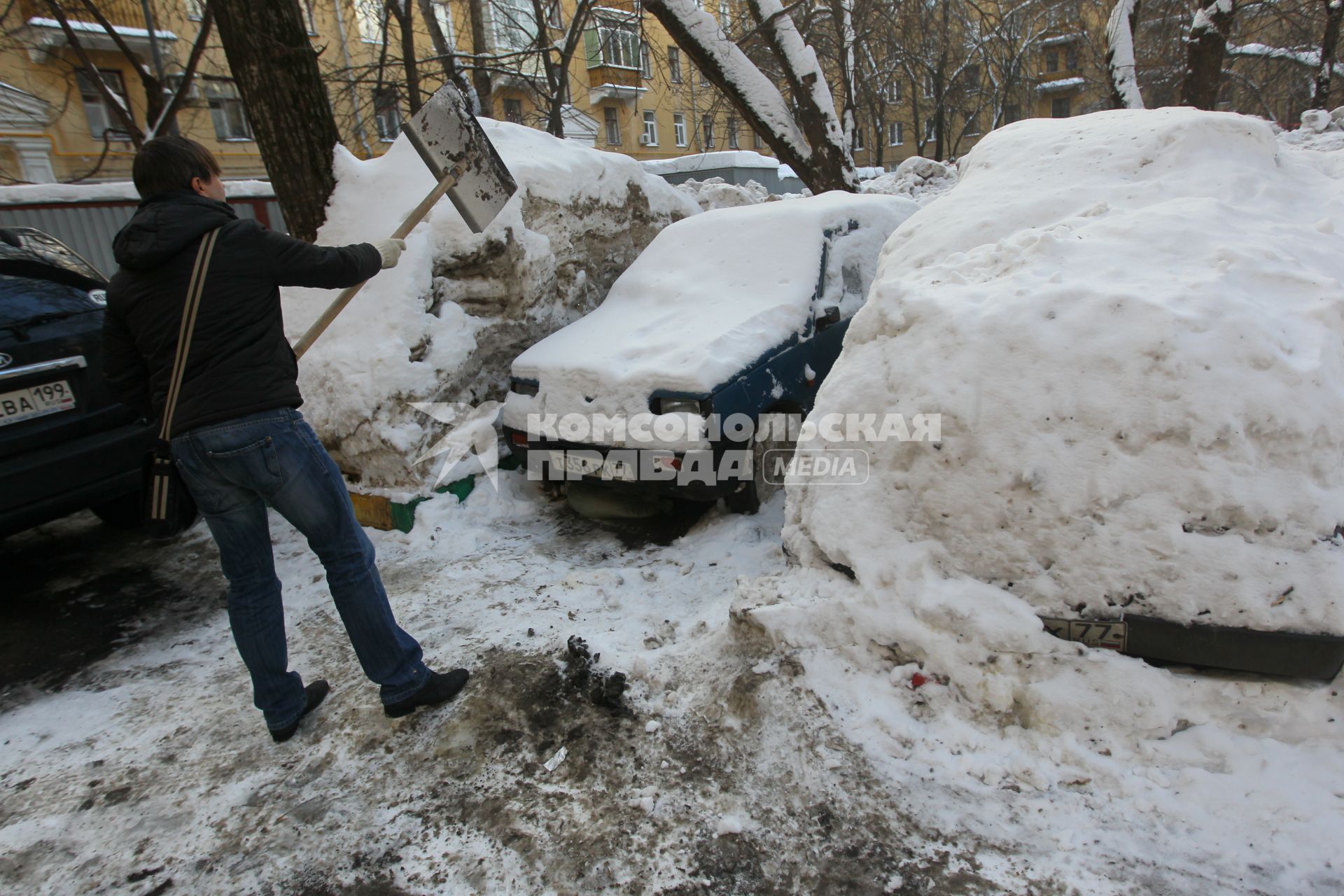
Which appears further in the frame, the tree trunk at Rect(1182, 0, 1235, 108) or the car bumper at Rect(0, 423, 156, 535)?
the tree trunk at Rect(1182, 0, 1235, 108)

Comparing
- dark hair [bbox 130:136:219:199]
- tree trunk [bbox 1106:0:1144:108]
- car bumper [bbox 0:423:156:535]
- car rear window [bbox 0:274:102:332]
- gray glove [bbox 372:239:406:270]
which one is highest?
tree trunk [bbox 1106:0:1144:108]

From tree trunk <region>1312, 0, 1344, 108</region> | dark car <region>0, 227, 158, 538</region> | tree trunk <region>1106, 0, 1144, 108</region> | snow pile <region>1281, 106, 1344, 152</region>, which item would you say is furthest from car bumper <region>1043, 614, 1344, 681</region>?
tree trunk <region>1312, 0, 1344, 108</region>

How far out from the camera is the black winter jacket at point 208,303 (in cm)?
225

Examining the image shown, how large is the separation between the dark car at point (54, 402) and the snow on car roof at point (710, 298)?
204 cm

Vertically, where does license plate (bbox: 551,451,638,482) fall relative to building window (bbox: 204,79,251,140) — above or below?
below

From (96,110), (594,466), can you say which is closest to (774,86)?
(594,466)

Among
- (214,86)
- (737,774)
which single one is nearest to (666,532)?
(737,774)

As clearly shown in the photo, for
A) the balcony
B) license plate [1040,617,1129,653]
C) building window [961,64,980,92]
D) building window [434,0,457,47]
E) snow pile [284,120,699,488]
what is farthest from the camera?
building window [961,64,980,92]

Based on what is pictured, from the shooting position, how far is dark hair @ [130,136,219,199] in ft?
7.58

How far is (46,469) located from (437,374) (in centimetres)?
188

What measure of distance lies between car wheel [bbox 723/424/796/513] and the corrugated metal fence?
7.50 m

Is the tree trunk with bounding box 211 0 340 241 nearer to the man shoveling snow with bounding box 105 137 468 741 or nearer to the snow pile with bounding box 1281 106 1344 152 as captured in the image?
the man shoveling snow with bounding box 105 137 468 741

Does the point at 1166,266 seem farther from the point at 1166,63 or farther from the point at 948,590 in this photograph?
the point at 1166,63

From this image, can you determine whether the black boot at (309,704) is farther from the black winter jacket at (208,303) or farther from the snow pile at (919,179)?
the snow pile at (919,179)
